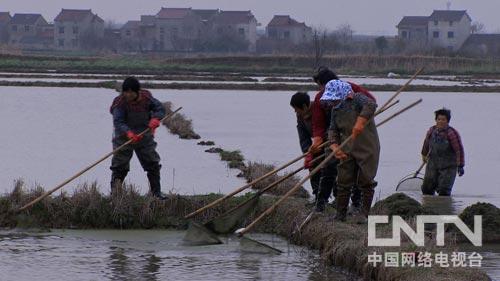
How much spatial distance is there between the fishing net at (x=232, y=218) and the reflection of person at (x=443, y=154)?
2.71 m

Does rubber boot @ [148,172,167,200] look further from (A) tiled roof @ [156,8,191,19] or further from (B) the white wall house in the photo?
(A) tiled roof @ [156,8,191,19]

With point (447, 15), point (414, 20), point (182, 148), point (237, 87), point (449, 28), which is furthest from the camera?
point (414, 20)

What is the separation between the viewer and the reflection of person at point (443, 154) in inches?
432

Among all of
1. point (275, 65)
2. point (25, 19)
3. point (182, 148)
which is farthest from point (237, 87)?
point (25, 19)

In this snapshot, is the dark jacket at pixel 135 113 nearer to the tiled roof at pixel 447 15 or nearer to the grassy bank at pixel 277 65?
the grassy bank at pixel 277 65

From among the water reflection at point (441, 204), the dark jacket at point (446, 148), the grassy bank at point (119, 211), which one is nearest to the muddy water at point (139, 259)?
the grassy bank at point (119, 211)

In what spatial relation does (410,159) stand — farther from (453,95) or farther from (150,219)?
(453,95)

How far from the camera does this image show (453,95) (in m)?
34.9

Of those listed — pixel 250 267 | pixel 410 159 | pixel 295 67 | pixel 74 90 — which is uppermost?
pixel 295 67

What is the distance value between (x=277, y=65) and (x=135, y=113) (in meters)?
53.4

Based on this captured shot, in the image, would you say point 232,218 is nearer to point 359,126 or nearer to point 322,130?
point 322,130

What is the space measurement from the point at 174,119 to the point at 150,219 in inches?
485

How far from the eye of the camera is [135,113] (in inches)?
386

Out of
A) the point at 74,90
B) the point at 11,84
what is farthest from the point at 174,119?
the point at 11,84
